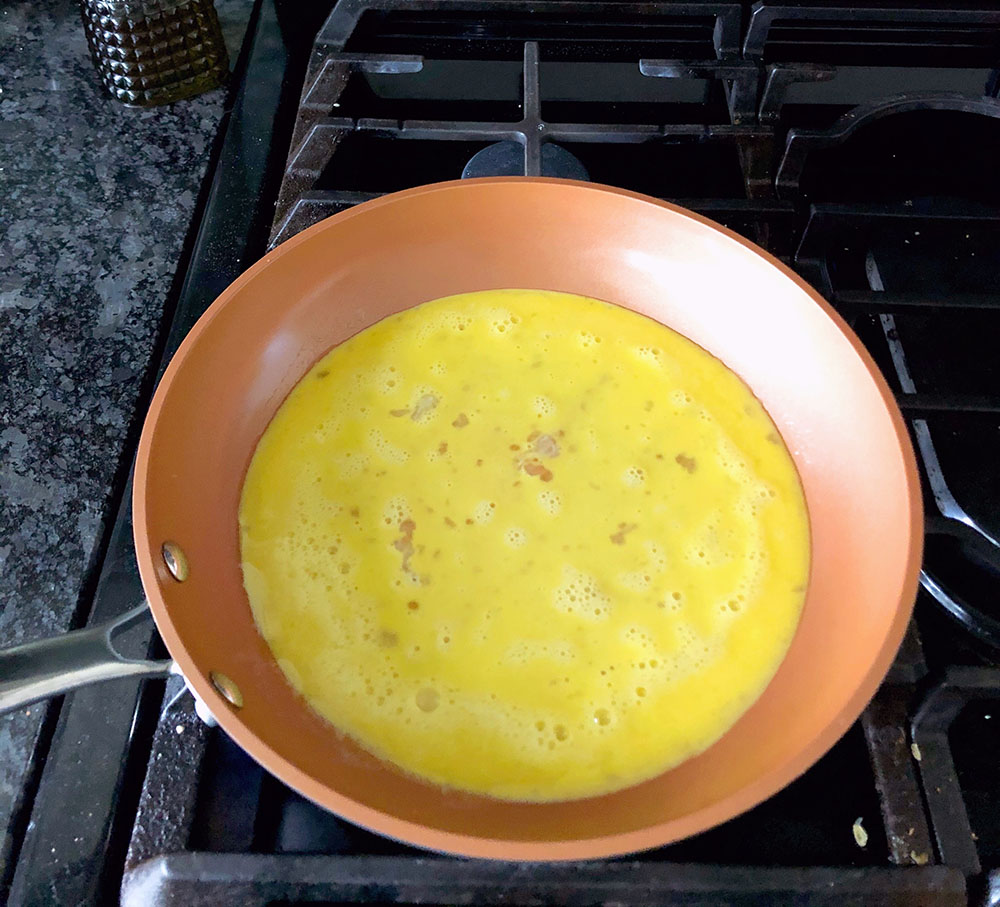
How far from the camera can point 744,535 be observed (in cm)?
64

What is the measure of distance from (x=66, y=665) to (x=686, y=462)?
0.47 meters

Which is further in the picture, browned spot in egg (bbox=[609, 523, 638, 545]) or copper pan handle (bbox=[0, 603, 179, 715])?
browned spot in egg (bbox=[609, 523, 638, 545])

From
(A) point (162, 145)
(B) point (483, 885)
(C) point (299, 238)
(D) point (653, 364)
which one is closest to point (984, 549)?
(D) point (653, 364)

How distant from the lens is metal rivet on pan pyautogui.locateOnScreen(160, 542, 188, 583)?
510 millimetres

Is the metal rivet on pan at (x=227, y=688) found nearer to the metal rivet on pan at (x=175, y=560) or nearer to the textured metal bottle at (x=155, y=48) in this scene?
the metal rivet on pan at (x=175, y=560)

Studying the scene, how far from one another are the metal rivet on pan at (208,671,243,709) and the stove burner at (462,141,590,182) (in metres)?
0.50

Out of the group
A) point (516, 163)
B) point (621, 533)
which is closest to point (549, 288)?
point (516, 163)

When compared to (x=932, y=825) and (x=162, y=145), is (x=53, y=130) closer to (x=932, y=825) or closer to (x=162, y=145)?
(x=162, y=145)

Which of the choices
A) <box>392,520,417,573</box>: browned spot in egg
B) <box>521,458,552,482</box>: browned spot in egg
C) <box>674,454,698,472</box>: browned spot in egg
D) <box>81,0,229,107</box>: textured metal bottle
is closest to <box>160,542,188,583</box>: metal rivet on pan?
<box>392,520,417,573</box>: browned spot in egg

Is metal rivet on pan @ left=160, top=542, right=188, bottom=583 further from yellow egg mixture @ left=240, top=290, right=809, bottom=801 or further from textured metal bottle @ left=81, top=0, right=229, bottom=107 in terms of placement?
textured metal bottle @ left=81, top=0, right=229, bottom=107

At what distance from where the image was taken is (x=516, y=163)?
0.77 m

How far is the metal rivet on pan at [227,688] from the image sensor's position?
1.54 ft

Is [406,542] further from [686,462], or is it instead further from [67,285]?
[67,285]

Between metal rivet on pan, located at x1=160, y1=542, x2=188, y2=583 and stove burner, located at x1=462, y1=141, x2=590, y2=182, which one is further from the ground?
stove burner, located at x1=462, y1=141, x2=590, y2=182
